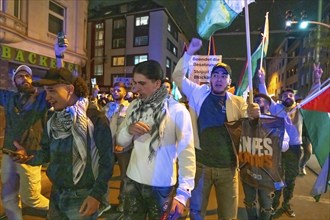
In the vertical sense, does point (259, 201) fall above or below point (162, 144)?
below

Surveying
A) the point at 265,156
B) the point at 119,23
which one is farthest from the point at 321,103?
the point at 119,23

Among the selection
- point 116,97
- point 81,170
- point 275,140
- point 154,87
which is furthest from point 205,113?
point 116,97

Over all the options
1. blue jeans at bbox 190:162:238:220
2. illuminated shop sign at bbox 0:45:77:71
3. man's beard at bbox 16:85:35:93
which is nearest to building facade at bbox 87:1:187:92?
illuminated shop sign at bbox 0:45:77:71

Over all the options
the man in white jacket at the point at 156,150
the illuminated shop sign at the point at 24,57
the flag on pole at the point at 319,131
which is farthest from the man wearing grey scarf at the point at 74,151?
the illuminated shop sign at the point at 24,57

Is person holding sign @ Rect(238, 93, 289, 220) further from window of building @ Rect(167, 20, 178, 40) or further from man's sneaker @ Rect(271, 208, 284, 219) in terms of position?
window of building @ Rect(167, 20, 178, 40)

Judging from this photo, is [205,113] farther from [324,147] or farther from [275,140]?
[324,147]

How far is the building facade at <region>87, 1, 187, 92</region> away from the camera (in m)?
49.1

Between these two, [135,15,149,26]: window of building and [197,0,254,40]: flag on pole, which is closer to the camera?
[197,0,254,40]: flag on pole

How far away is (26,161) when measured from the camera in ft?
11.0

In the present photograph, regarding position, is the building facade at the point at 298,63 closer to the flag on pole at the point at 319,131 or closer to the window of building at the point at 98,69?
the window of building at the point at 98,69

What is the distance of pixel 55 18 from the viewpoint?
66.5 ft

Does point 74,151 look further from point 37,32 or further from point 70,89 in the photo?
point 37,32

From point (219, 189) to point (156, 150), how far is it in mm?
1288

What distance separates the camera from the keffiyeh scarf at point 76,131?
8.63 ft
